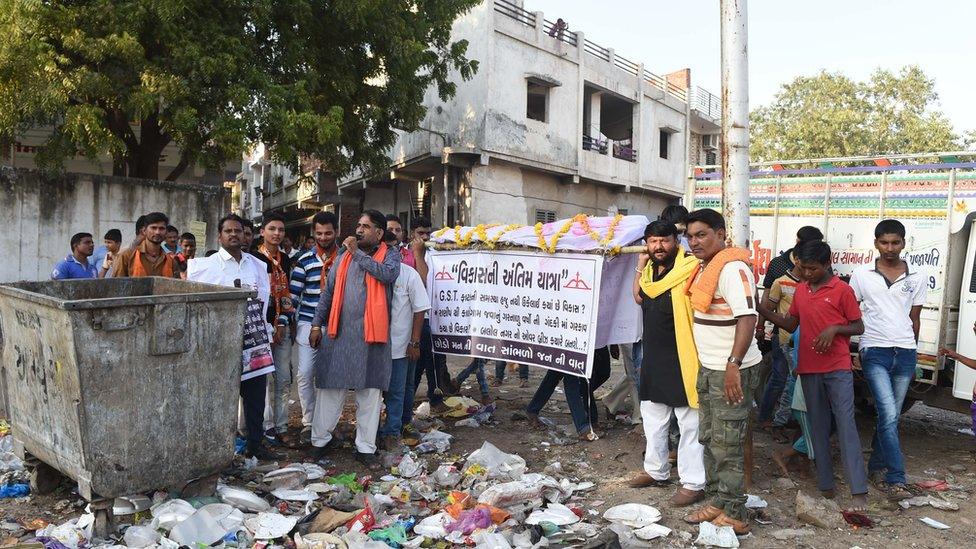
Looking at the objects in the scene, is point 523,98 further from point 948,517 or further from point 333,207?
point 948,517

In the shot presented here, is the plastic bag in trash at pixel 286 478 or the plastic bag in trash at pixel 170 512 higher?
the plastic bag in trash at pixel 170 512

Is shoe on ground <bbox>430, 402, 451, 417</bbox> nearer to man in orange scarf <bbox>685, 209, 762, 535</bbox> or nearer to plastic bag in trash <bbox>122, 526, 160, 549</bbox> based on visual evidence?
man in orange scarf <bbox>685, 209, 762, 535</bbox>

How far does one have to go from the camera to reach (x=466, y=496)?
3984 mm

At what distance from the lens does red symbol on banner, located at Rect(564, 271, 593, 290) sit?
5.09m

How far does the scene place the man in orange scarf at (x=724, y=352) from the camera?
11.8 feet

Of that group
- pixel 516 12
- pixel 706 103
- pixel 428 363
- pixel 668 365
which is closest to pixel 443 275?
pixel 428 363

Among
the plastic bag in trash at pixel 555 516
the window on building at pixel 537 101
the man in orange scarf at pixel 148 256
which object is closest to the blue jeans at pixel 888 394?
the plastic bag in trash at pixel 555 516

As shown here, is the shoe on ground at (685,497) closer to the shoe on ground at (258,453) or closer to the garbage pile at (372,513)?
the garbage pile at (372,513)

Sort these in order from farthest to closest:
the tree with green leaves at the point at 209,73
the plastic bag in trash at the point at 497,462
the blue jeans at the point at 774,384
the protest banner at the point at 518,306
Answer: the tree with green leaves at the point at 209,73 → the blue jeans at the point at 774,384 → the protest banner at the point at 518,306 → the plastic bag in trash at the point at 497,462

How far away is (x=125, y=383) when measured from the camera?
11.3 ft

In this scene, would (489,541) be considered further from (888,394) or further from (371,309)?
(888,394)

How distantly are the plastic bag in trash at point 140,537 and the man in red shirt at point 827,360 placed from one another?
3.81 meters

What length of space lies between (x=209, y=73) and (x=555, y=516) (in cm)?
790

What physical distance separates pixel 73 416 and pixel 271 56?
836 centimetres
